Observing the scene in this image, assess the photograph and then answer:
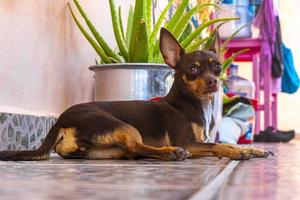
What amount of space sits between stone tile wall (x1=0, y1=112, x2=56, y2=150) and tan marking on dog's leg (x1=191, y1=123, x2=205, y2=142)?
0.38m

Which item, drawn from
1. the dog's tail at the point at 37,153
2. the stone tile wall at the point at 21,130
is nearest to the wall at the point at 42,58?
the stone tile wall at the point at 21,130

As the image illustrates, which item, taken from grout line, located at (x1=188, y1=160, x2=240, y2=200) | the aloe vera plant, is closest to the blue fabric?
the aloe vera plant

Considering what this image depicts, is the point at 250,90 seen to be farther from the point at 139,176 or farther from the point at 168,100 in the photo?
the point at 139,176

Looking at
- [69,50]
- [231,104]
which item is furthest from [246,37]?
[69,50]

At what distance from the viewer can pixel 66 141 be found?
121 cm

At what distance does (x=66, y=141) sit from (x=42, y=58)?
32 cm

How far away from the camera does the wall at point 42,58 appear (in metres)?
1.25

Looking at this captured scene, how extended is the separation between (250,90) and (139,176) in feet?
10.9

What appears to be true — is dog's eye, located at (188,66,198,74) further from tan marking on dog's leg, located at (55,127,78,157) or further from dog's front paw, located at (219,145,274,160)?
tan marking on dog's leg, located at (55,127,78,157)

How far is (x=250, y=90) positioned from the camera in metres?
3.98

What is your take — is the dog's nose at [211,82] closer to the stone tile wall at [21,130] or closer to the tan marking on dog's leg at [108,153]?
the tan marking on dog's leg at [108,153]

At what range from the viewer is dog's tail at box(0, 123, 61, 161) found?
105 cm

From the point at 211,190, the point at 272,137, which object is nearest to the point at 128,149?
the point at 211,190

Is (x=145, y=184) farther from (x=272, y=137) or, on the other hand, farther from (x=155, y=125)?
(x=272, y=137)
